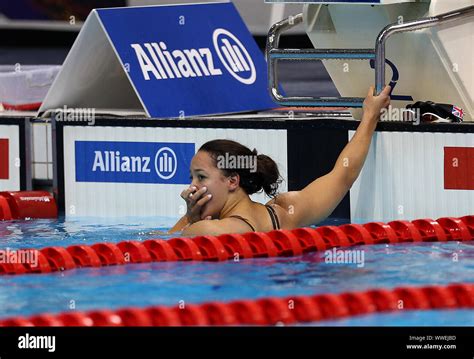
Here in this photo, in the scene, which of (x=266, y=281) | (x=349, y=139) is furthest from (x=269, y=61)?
(x=266, y=281)

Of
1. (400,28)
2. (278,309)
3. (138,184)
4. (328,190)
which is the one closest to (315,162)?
(328,190)

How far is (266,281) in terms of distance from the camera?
5312 mm

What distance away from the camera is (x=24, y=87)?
32.3ft

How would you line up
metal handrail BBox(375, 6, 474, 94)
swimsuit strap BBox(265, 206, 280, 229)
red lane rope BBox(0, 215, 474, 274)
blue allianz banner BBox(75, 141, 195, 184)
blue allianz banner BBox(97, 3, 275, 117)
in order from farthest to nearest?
blue allianz banner BBox(97, 3, 275, 117), blue allianz banner BBox(75, 141, 195, 184), metal handrail BBox(375, 6, 474, 94), swimsuit strap BBox(265, 206, 280, 229), red lane rope BBox(0, 215, 474, 274)

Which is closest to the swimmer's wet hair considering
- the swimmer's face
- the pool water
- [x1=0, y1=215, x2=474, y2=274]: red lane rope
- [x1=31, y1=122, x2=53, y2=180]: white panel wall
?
the swimmer's face

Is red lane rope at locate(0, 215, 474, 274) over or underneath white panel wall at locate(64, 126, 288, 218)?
underneath

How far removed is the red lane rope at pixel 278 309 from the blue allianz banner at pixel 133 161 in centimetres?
264

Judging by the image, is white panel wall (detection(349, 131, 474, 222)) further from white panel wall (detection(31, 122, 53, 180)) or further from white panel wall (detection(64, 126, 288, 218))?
white panel wall (detection(31, 122, 53, 180))

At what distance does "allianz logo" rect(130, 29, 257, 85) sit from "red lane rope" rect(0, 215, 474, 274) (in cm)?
198

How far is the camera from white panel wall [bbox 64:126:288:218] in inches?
285

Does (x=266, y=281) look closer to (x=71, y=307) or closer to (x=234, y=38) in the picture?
(x=71, y=307)

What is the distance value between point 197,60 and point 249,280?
9.64 feet

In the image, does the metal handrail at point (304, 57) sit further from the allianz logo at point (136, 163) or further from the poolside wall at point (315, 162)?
the allianz logo at point (136, 163)
